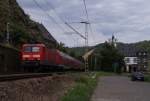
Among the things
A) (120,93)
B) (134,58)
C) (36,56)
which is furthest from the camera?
(134,58)

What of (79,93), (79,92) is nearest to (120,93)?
(79,92)

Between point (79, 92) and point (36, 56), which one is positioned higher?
point (36, 56)

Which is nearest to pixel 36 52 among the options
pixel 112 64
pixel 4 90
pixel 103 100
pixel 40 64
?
pixel 40 64

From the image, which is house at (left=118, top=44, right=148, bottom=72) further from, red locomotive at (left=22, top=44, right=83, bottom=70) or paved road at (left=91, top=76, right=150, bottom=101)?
red locomotive at (left=22, top=44, right=83, bottom=70)

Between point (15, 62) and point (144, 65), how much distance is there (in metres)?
107

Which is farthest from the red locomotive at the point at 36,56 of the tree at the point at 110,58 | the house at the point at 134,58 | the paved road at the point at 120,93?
the house at the point at 134,58

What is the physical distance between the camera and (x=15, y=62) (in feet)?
146

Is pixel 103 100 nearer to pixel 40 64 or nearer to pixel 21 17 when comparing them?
pixel 40 64

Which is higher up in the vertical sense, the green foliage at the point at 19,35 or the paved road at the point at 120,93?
the green foliage at the point at 19,35

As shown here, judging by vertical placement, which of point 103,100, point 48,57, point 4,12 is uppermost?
point 4,12

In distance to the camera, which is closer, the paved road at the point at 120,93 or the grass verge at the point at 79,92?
the grass verge at the point at 79,92

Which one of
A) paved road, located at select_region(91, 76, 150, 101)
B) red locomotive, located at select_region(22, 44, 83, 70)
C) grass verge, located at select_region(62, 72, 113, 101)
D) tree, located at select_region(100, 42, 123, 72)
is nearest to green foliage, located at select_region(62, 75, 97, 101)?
grass verge, located at select_region(62, 72, 113, 101)

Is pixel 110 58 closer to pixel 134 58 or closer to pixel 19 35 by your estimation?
pixel 134 58

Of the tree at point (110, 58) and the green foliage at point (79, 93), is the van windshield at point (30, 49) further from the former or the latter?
the tree at point (110, 58)
